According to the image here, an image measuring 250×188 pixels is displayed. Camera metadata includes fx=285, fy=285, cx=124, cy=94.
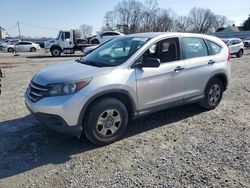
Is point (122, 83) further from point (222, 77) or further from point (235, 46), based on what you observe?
point (235, 46)

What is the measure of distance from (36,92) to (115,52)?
5.29 ft

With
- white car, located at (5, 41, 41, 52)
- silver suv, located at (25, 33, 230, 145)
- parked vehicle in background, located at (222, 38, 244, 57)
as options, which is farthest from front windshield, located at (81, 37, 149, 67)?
white car, located at (5, 41, 41, 52)

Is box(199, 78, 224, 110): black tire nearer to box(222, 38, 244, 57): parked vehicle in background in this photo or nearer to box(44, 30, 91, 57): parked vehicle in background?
box(222, 38, 244, 57): parked vehicle in background

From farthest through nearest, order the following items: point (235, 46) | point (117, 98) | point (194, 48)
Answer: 1. point (235, 46)
2. point (194, 48)
3. point (117, 98)

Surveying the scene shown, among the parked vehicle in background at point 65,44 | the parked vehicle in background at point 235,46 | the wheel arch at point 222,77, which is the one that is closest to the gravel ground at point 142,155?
the wheel arch at point 222,77

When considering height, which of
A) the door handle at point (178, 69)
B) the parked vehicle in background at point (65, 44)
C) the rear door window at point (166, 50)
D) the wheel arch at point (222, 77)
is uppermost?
the parked vehicle in background at point (65, 44)

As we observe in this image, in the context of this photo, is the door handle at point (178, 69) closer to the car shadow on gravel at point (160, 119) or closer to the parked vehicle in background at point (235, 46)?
the car shadow on gravel at point (160, 119)

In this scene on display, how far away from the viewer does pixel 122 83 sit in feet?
14.7

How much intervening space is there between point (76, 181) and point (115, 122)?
130 centimetres

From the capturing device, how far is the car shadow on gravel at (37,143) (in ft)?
13.3

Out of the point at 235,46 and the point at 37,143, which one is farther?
the point at 235,46

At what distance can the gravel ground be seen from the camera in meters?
3.60

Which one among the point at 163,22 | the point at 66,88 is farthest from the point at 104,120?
the point at 163,22

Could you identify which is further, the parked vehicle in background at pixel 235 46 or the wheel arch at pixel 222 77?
the parked vehicle in background at pixel 235 46
